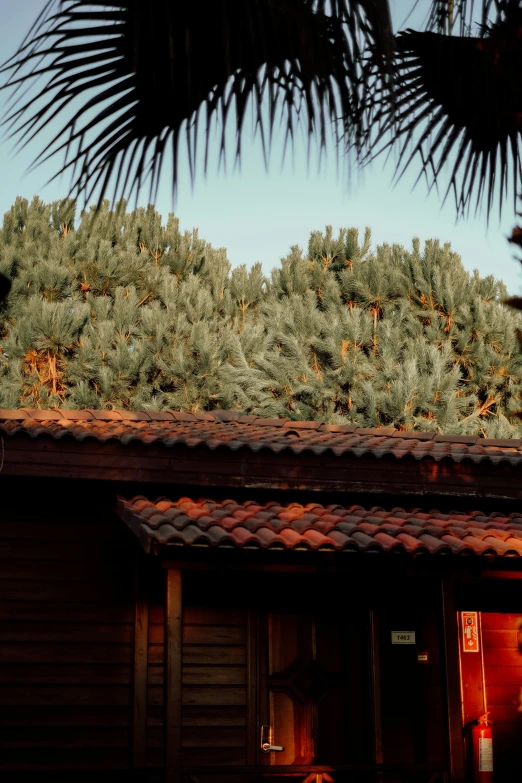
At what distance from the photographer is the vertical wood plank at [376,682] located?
8.23 metres

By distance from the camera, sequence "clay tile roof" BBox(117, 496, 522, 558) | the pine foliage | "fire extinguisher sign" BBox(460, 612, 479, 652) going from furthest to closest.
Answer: the pine foliage
"fire extinguisher sign" BBox(460, 612, 479, 652)
"clay tile roof" BBox(117, 496, 522, 558)

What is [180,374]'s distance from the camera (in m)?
21.9

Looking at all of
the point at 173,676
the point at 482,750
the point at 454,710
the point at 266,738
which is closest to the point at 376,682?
the point at 266,738

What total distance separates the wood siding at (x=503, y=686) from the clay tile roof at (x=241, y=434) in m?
1.80

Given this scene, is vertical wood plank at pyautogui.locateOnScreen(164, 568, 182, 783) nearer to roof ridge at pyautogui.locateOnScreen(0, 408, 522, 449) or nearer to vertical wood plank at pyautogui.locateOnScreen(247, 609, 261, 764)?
vertical wood plank at pyautogui.locateOnScreen(247, 609, 261, 764)

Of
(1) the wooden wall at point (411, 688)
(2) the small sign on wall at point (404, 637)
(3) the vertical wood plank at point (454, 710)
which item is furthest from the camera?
(2) the small sign on wall at point (404, 637)

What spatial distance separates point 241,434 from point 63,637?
8.61 feet

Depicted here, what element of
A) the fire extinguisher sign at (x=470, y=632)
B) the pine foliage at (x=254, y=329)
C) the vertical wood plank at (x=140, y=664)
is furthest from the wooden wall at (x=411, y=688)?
the pine foliage at (x=254, y=329)

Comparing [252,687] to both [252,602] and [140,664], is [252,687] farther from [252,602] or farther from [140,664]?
[140,664]

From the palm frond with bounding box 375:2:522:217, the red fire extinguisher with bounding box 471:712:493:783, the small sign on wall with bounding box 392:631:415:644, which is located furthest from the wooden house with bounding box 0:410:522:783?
the palm frond with bounding box 375:2:522:217

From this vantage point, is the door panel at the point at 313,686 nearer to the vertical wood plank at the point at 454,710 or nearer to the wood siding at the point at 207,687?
the wood siding at the point at 207,687

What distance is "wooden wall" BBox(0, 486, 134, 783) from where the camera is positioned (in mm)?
7645

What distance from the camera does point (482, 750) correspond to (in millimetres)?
8930

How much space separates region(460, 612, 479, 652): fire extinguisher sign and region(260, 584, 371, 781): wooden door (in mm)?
1446
